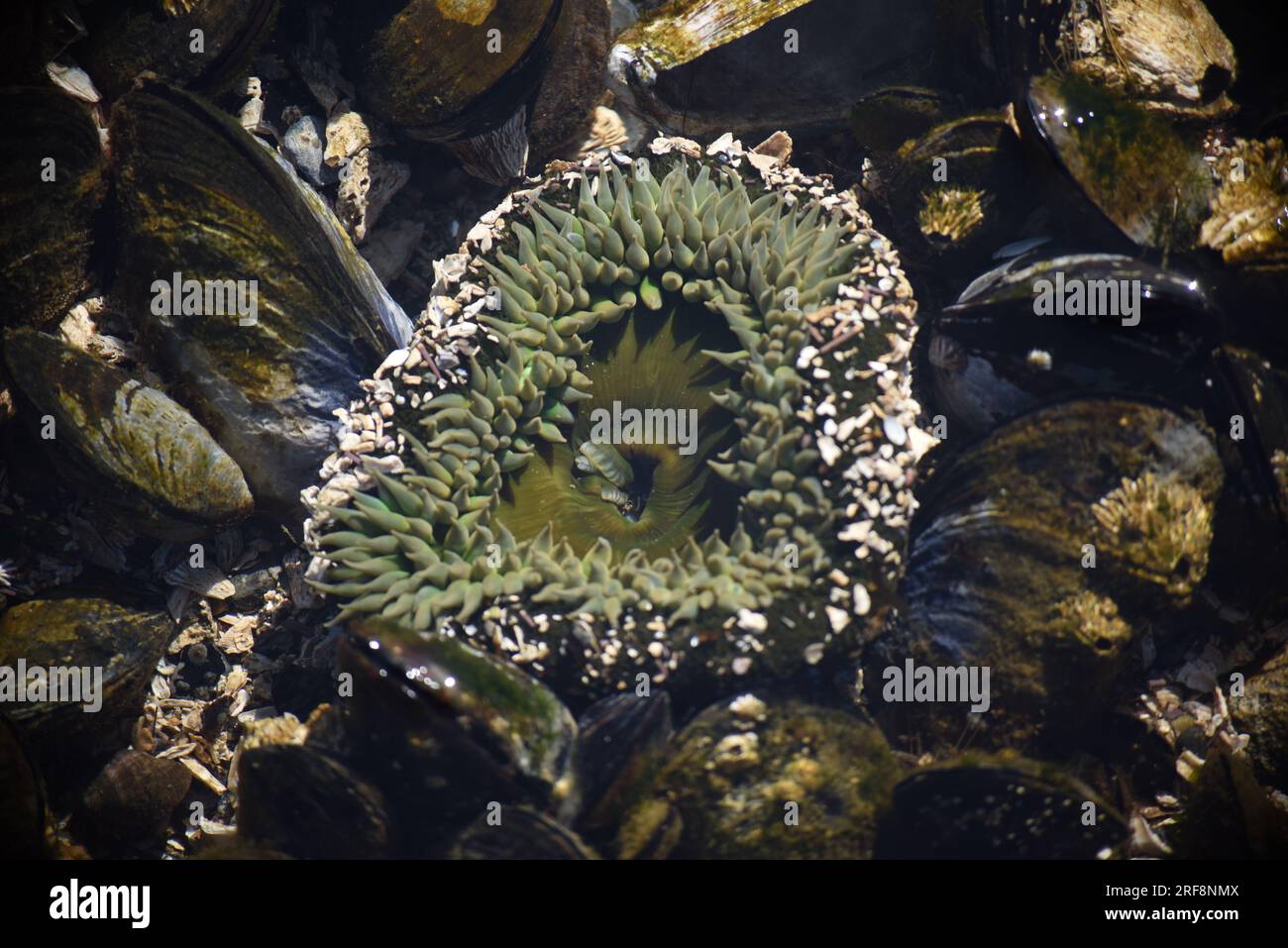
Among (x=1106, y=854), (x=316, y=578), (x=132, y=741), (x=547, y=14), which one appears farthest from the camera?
(x=547, y=14)

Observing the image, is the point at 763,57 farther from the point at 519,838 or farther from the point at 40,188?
the point at 519,838

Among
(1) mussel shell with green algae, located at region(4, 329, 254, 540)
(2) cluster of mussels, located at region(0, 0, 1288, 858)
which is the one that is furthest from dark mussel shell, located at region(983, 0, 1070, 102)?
(1) mussel shell with green algae, located at region(4, 329, 254, 540)

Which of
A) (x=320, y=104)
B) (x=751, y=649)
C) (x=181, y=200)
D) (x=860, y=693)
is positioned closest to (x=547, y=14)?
(x=320, y=104)

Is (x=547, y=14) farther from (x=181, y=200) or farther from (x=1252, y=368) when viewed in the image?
(x=1252, y=368)

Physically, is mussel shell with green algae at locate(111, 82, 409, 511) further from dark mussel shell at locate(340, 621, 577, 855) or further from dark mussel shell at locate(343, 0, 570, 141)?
dark mussel shell at locate(340, 621, 577, 855)

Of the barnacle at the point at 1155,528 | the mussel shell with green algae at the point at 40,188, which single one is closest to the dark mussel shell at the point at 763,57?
the barnacle at the point at 1155,528
